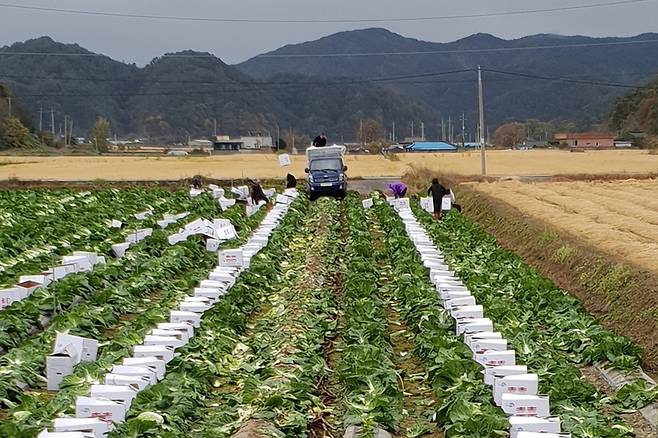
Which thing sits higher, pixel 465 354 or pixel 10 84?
pixel 10 84

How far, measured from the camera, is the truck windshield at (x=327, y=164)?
3108cm

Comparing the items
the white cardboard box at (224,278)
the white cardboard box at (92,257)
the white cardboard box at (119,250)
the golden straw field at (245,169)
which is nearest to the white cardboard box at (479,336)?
the white cardboard box at (224,278)

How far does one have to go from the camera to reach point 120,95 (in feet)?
480

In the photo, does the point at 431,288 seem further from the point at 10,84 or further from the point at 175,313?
the point at 10,84

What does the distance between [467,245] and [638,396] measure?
988cm

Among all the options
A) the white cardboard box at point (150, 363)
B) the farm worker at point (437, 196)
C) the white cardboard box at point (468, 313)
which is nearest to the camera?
the white cardboard box at point (150, 363)

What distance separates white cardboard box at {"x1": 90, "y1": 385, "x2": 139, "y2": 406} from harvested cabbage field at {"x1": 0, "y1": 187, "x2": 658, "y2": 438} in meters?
0.01

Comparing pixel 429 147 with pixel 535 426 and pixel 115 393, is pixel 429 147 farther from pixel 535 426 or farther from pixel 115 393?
pixel 535 426

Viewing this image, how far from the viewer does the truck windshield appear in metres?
31.1

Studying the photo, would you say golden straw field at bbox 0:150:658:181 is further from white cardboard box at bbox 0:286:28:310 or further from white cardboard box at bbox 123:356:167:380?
white cardboard box at bbox 123:356:167:380

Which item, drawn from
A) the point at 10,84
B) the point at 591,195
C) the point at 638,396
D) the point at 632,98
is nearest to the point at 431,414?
the point at 638,396

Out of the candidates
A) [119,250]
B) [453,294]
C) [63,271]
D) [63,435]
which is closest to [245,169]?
[119,250]

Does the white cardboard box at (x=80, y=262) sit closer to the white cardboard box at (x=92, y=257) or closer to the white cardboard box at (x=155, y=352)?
the white cardboard box at (x=92, y=257)

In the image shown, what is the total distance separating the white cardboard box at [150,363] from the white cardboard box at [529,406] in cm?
335
